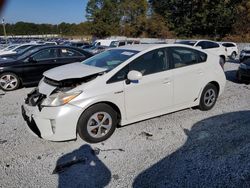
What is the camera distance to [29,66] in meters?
8.77

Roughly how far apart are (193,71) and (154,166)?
248 centimetres

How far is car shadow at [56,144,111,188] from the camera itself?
3365mm

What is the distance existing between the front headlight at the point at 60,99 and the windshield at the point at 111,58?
0.87 metres

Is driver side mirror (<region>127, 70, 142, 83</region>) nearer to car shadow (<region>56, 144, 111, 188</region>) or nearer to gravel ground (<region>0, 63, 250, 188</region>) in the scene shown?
gravel ground (<region>0, 63, 250, 188</region>)

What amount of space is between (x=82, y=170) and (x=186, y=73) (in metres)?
2.84

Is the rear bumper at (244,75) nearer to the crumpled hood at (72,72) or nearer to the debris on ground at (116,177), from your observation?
the crumpled hood at (72,72)

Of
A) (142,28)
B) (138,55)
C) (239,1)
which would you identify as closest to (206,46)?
(138,55)

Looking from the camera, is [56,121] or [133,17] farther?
[133,17]

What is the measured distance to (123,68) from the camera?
4645 millimetres

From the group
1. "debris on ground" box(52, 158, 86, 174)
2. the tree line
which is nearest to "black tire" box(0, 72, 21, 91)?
"debris on ground" box(52, 158, 86, 174)

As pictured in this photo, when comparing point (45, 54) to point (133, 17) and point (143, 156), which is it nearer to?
point (143, 156)

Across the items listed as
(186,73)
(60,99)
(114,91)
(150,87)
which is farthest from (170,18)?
(60,99)

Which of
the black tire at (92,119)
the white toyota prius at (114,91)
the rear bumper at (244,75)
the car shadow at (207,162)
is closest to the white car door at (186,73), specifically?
the white toyota prius at (114,91)

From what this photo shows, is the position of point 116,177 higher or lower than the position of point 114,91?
lower
